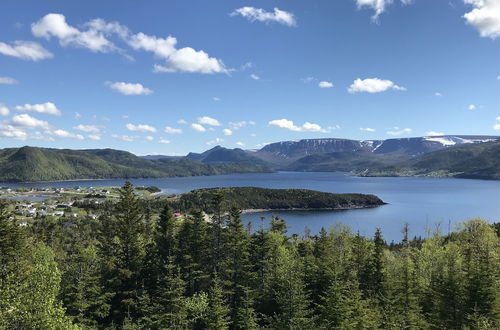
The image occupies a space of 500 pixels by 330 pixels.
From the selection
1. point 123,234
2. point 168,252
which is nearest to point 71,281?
point 123,234

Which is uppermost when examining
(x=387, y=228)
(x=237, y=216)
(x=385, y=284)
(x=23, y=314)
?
(x=237, y=216)

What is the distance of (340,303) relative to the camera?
37.5 m

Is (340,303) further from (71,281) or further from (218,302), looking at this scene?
(71,281)

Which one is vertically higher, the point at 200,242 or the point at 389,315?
the point at 200,242

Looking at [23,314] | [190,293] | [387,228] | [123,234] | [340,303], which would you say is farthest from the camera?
[387,228]

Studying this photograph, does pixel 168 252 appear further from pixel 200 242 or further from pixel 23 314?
pixel 23 314

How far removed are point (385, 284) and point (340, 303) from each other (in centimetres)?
1684

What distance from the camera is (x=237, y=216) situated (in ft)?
206

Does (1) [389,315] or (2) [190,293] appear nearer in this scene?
(1) [389,315]

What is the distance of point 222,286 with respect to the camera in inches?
2242

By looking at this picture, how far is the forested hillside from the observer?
1441 inches

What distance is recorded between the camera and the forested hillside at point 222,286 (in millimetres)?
36594

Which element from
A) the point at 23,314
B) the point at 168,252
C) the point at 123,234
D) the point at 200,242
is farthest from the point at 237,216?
the point at 23,314

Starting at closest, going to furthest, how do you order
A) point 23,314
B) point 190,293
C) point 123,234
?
point 23,314, point 123,234, point 190,293
